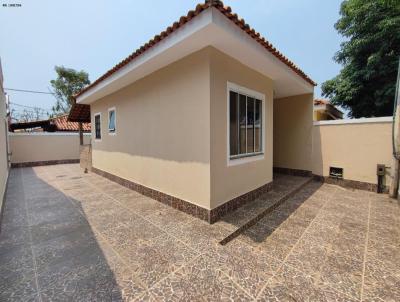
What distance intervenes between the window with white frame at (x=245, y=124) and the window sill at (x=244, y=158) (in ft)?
0.09

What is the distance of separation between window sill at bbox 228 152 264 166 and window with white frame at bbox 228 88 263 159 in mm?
27

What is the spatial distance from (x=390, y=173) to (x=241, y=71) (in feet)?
17.0

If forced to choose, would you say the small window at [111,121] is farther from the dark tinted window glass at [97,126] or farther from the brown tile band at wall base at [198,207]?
the brown tile band at wall base at [198,207]

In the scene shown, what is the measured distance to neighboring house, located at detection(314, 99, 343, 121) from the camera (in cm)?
864

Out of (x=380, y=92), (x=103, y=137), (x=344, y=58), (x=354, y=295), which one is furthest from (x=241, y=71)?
(x=344, y=58)

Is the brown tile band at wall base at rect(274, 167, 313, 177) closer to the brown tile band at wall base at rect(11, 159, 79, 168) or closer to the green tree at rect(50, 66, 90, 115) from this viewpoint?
the brown tile band at wall base at rect(11, 159, 79, 168)

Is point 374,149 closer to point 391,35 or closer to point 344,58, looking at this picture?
point 391,35

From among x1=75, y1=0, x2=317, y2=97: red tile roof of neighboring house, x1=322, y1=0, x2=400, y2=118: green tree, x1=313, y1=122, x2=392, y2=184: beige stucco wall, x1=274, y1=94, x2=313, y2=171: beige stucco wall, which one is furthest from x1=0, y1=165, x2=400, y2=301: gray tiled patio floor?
x1=322, y1=0, x2=400, y2=118: green tree

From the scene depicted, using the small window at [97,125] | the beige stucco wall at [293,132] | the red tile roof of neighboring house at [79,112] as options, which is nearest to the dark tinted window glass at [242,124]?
the beige stucco wall at [293,132]

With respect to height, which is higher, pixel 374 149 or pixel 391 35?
pixel 391 35

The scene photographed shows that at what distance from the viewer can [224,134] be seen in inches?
145

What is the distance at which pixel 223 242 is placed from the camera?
2836mm

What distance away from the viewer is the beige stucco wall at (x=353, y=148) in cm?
528

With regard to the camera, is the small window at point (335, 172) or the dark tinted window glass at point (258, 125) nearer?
the dark tinted window glass at point (258, 125)
